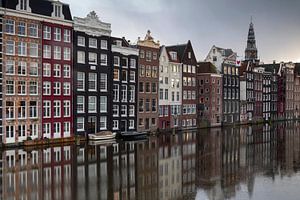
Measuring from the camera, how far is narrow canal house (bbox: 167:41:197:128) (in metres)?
76.2

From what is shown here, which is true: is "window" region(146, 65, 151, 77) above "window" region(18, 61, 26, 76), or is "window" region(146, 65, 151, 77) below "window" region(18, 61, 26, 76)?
above

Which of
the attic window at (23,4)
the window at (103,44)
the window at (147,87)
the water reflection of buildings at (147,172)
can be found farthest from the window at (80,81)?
the window at (147,87)

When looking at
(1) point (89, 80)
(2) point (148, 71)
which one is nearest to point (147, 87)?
(2) point (148, 71)

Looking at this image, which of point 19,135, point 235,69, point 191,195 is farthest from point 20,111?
point 235,69

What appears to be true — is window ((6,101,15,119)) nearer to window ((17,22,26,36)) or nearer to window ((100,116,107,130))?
window ((17,22,26,36))

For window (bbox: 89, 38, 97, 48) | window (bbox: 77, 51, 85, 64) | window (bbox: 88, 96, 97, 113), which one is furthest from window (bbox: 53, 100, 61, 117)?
window (bbox: 89, 38, 97, 48)

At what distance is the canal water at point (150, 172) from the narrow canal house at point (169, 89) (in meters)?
22.1

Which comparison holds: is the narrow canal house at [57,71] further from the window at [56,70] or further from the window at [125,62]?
the window at [125,62]

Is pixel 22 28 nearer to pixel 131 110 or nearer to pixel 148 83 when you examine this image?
pixel 131 110

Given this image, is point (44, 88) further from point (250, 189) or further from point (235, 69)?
point (235, 69)

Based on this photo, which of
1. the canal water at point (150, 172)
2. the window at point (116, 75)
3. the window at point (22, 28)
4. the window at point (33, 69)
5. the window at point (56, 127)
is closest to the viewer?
the canal water at point (150, 172)

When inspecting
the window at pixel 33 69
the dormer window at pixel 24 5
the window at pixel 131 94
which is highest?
the dormer window at pixel 24 5

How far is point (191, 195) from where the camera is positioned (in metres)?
25.0

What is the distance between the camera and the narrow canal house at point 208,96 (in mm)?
82188
